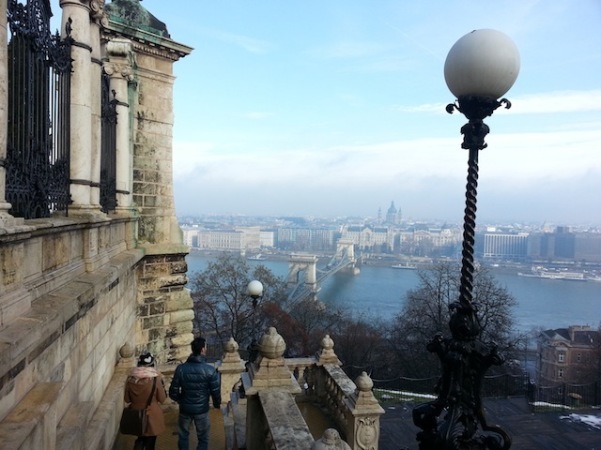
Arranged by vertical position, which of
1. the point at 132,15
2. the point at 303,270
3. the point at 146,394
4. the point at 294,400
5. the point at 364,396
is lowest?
the point at 303,270

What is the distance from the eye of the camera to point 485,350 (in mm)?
2721

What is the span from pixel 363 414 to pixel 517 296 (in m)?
65.8

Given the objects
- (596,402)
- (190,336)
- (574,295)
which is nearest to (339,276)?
(574,295)

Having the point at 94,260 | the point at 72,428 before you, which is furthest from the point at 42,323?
the point at 94,260

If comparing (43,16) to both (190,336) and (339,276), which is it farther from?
(339,276)

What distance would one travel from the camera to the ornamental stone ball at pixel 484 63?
2760 millimetres

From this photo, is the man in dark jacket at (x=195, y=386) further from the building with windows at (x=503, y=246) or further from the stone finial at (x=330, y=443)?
the building with windows at (x=503, y=246)

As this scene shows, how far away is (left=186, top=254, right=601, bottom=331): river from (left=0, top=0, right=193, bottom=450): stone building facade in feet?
102

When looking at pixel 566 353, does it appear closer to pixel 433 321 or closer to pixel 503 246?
pixel 433 321

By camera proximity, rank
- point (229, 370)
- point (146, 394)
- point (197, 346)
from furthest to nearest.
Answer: point (229, 370) → point (197, 346) → point (146, 394)

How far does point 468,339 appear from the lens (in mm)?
2756

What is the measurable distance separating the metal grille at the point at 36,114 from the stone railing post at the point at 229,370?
173 inches

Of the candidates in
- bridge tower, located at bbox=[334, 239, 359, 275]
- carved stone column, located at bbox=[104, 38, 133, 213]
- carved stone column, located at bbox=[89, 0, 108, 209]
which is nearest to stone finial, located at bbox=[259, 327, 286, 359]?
carved stone column, located at bbox=[89, 0, 108, 209]

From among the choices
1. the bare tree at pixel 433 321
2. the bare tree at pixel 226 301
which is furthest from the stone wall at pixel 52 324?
the bare tree at pixel 226 301
